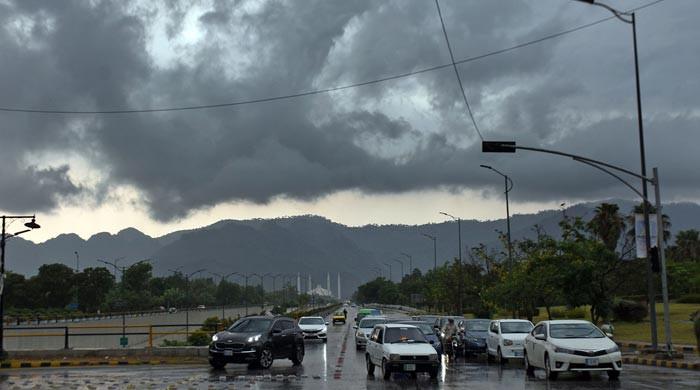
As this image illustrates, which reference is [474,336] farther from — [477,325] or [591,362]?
[591,362]

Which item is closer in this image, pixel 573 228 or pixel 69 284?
pixel 573 228

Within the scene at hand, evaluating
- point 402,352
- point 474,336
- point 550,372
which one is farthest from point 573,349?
point 474,336

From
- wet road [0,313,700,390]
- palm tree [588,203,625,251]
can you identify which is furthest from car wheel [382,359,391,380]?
palm tree [588,203,625,251]

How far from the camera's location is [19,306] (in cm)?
13412

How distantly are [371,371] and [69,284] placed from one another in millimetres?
125682

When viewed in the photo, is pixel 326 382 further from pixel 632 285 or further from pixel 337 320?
pixel 337 320

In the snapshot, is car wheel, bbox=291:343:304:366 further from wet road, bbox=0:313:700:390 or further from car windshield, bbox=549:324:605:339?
car windshield, bbox=549:324:605:339

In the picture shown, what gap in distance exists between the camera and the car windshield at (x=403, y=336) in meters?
22.3

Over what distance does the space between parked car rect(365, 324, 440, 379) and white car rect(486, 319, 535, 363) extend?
230 inches

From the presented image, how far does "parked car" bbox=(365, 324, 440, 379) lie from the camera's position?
2108 cm

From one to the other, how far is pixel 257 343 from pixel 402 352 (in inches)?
237

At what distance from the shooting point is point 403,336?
22656 millimetres

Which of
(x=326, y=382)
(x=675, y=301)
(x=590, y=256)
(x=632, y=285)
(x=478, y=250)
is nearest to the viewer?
(x=326, y=382)

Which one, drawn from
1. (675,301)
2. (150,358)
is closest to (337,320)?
(675,301)
